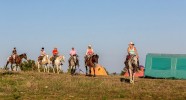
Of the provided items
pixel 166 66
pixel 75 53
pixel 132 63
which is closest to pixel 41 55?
pixel 75 53

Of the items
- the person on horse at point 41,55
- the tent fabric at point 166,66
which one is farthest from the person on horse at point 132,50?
the person on horse at point 41,55

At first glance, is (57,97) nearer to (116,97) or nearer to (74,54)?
(116,97)

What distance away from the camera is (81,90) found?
2320cm

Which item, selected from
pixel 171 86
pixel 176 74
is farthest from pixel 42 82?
pixel 176 74

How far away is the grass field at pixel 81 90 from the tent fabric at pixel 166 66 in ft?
35.6

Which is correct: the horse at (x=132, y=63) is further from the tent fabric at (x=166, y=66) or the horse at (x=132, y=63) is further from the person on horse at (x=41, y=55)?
the person on horse at (x=41, y=55)

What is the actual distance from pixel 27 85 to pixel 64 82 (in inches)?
100

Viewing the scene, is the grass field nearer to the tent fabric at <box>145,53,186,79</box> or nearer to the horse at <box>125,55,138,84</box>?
the horse at <box>125,55,138,84</box>

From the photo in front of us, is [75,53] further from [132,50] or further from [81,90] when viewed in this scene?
[81,90]

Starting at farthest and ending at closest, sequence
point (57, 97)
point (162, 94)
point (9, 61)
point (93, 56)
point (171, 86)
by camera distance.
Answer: point (9, 61) < point (93, 56) < point (171, 86) < point (162, 94) < point (57, 97)

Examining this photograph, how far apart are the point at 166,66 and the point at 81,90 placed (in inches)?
642

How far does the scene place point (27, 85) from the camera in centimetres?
2611

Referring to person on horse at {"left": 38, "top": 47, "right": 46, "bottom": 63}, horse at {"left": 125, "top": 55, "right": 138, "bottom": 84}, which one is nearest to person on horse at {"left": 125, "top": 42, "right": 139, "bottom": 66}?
horse at {"left": 125, "top": 55, "right": 138, "bottom": 84}

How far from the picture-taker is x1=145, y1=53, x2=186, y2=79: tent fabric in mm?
37344
